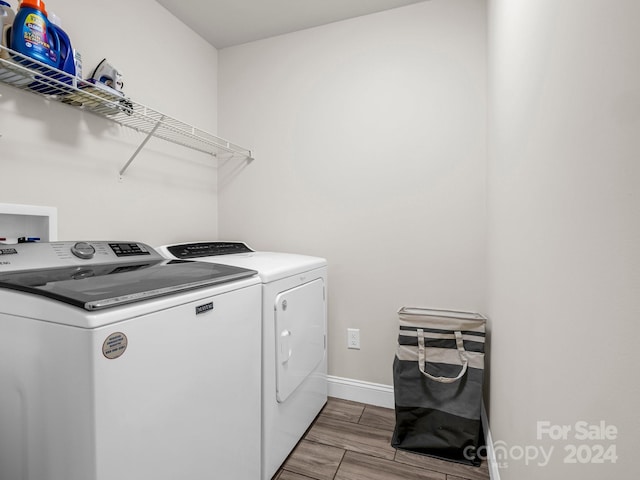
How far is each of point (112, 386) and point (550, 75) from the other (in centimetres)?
124

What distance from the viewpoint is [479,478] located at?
4.88 ft

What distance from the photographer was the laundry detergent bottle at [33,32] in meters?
1.16

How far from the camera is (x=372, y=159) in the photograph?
210cm

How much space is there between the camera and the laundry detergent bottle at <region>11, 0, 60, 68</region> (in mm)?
1159

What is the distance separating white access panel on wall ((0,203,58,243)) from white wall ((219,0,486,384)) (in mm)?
1202

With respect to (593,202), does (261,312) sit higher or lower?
lower

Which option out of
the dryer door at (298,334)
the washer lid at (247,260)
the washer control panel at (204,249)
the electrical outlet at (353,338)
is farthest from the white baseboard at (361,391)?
the washer control panel at (204,249)

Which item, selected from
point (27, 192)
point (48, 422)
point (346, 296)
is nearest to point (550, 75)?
point (48, 422)

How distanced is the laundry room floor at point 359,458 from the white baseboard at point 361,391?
128mm

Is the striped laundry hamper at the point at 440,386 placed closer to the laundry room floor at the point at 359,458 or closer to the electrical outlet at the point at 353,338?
the laundry room floor at the point at 359,458

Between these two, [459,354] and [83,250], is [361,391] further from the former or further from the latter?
[83,250]

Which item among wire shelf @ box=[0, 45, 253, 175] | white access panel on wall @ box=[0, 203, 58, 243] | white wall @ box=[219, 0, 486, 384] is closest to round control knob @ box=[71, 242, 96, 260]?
white access panel on wall @ box=[0, 203, 58, 243]

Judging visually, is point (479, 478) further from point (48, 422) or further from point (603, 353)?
point (48, 422)

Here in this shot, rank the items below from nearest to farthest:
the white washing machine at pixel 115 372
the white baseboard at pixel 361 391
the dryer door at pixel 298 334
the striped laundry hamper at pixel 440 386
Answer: the white washing machine at pixel 115 372 < the dryer door at pixel 298 334 < the striped laundry hamper at pixel 440 386 < the white baseboard at pixel 361 391
